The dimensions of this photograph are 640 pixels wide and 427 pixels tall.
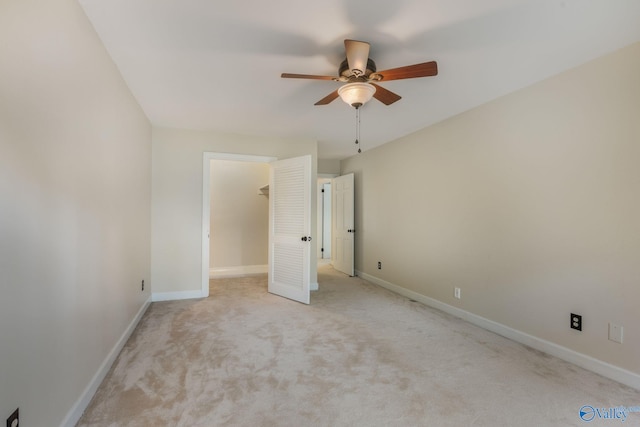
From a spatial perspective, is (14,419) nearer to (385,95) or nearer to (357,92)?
(357,92)

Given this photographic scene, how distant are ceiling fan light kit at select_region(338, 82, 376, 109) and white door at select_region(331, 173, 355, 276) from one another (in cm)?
339

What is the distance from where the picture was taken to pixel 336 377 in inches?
84.6

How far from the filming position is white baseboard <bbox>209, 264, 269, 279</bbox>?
5578mm

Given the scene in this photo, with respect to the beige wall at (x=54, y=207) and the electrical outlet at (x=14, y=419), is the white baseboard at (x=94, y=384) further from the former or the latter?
the electrical outlet at (x=14, y=419)

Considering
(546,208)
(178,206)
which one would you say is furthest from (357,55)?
(178,206)

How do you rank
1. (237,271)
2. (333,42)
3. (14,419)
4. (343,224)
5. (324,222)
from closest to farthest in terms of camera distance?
1. (14,419)
2. (333,42)
3. (237,271)
4. (343,224)
5. (324,222)

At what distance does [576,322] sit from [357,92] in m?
2.50

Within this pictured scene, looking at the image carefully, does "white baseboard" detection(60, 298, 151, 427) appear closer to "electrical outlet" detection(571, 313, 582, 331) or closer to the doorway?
"electrical outlet" detection(571, 313, 582, 331)

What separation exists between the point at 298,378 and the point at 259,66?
239 centimetres

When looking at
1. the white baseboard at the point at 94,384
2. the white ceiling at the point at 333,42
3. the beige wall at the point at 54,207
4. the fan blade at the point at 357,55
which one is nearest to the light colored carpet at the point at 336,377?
the white baseboard at the point at 94,384

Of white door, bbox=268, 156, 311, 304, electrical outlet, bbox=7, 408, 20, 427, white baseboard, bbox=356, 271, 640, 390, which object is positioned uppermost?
white door, bbox=268, 156, 311, 304

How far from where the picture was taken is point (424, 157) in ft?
13.1

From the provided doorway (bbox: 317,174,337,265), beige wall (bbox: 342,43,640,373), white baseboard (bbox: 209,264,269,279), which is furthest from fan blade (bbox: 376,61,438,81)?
doorway (bbox: 317,174,337,265)

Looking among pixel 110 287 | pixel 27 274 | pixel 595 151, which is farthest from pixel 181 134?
pixel 595 151
